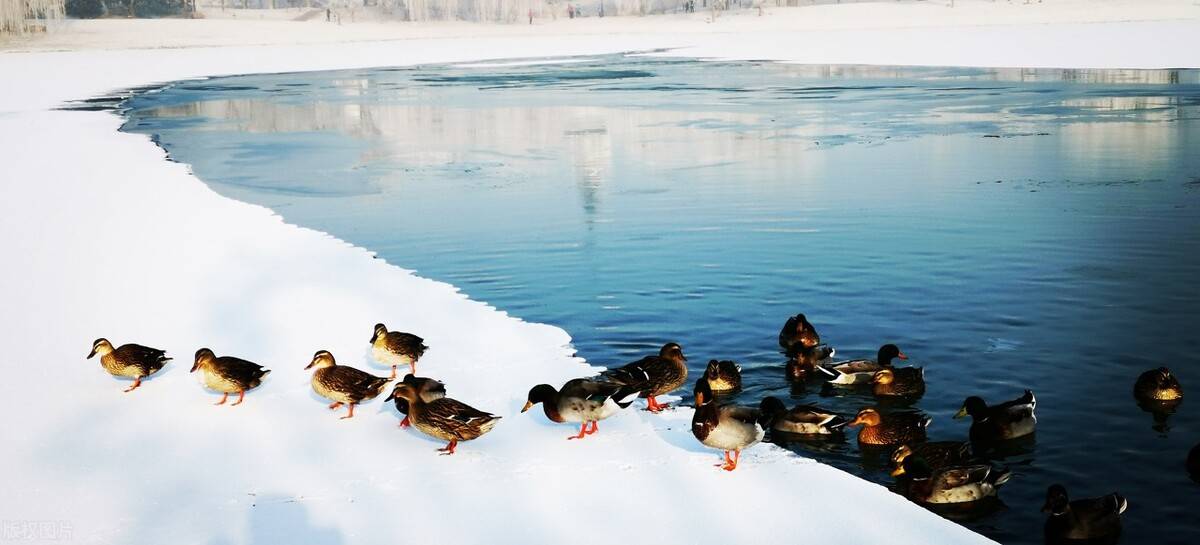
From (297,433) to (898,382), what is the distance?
15.3 feet

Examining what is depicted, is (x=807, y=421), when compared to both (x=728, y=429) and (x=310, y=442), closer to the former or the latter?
(x=728, y=429)

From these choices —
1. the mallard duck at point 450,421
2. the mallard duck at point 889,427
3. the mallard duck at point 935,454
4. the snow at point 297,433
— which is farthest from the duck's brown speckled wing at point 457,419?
the mallard duck at point 935,454

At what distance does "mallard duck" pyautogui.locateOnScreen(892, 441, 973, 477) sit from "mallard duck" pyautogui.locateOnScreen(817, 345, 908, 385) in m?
1.59

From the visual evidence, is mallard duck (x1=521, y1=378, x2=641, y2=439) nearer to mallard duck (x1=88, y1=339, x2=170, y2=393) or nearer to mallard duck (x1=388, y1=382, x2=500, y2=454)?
mallard duck (x1=388, y1=382, x2=500, y2=454)

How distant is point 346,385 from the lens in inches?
333

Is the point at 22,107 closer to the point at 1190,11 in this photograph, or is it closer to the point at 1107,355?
the point at 1107,355

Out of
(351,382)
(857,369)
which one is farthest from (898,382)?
(351,382)

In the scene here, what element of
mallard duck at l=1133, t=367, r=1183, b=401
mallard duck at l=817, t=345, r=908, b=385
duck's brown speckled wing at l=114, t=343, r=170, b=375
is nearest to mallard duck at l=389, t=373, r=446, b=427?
duck's brown speckled wing at l=114, t=343, r=170, b=375

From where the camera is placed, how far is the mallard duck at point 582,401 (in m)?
8.04

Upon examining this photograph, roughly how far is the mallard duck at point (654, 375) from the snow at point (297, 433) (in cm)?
21

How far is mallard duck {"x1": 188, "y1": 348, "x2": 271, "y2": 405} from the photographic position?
340 inches

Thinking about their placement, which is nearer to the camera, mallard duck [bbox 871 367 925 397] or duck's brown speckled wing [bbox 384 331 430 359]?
mallard duck [bbox 871 367 925 397]

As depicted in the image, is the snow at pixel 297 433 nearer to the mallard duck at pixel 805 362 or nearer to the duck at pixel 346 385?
the duck at pixel 346 385

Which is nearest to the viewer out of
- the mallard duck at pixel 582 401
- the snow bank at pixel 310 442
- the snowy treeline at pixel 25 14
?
the snow bank at pixel 310 442
